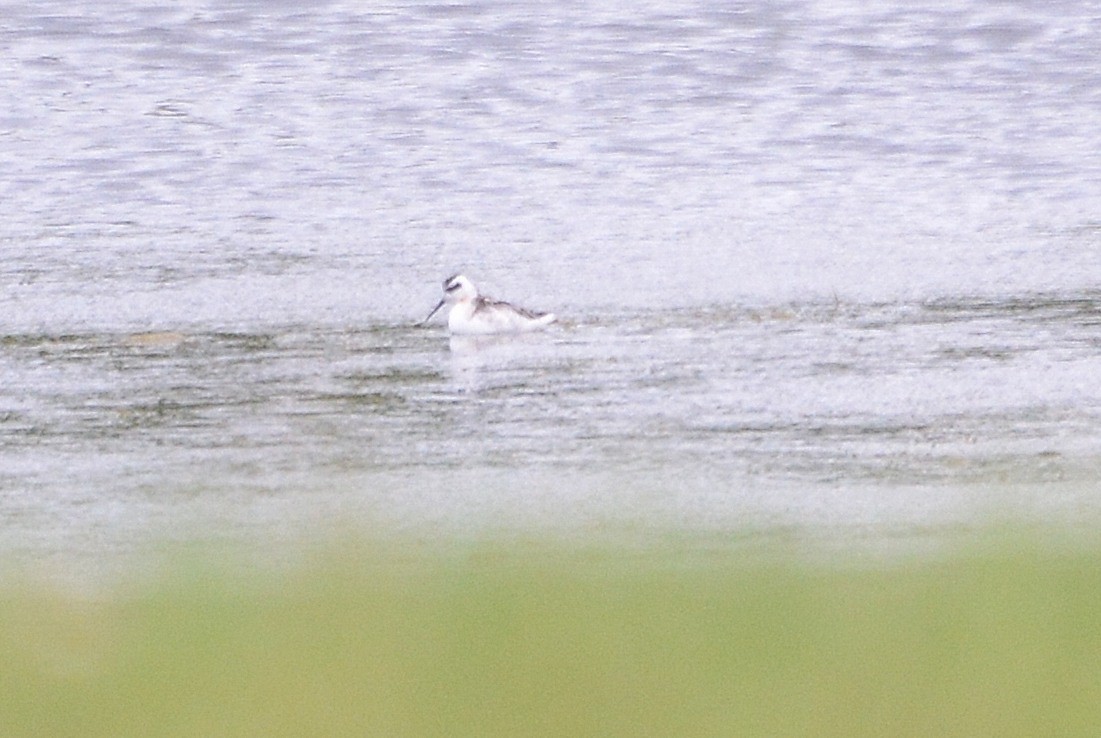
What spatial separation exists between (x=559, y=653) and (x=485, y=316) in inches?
213

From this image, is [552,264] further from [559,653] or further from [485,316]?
[559,653]

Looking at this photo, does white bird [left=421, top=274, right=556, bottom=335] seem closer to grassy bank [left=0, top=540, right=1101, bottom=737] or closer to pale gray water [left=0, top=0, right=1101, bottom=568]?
pale gray water [left=0, top=0, right=1101, bottom=568]

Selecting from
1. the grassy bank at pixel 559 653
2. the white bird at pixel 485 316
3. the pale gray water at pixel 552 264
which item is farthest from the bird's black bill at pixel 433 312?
the grassy bank at pixel 559 653

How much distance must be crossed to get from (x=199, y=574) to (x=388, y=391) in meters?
3.35

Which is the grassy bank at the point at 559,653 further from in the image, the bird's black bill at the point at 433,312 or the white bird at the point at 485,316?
the bird's black bill at the point at 433,312

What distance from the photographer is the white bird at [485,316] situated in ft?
34.0

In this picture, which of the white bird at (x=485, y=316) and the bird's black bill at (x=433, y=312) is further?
the bird's black bill at (x=433, y=312)

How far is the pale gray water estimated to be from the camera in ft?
26.1

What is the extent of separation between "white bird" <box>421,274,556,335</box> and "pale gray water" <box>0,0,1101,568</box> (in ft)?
0.30

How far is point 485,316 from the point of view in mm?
10461

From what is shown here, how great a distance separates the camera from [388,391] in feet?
31.0

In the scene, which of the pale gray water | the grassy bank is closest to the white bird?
the pale gray water

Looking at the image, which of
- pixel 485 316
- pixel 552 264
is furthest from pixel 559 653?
pixel 552 264

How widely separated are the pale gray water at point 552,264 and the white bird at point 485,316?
0.09 meters
